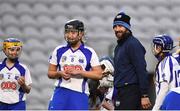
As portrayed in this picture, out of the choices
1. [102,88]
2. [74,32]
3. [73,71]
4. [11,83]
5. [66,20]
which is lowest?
[102,88]

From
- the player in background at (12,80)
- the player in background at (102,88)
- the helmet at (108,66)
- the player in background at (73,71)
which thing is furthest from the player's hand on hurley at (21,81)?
the helmet at (108,66)

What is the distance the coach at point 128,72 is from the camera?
327 inches

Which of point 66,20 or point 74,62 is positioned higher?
point 66,20

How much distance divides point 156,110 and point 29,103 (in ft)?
18.6

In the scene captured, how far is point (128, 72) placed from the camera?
835cm

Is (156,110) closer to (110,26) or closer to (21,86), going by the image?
(21,86)

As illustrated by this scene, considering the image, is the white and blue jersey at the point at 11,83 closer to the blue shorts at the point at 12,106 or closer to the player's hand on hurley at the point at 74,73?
the blue shorts at the point at 12,106

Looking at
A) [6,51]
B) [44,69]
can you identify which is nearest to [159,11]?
[44,69]

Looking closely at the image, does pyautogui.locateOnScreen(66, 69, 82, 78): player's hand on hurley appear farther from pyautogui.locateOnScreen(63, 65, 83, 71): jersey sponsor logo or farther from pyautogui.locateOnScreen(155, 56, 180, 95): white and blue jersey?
pyautogui.locateOnScreen(155, 56, 180, 95): white and blue jersey

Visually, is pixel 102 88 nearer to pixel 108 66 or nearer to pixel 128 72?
pixel 108 66

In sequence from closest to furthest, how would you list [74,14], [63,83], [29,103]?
[63,83], [29,103], [74,14]

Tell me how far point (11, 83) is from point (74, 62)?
3.51 ft

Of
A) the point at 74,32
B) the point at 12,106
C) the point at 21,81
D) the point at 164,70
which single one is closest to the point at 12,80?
the point at 21,81

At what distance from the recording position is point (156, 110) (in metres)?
8.16
